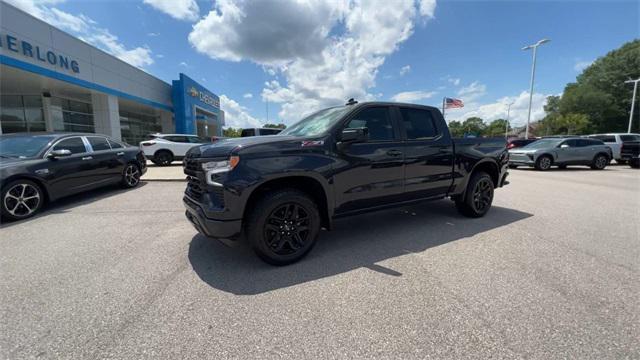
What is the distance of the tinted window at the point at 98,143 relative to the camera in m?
6.31

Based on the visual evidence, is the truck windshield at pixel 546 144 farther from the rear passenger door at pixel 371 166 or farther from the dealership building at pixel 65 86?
the dealership building at pixel 65 86

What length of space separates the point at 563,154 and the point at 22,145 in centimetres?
1850

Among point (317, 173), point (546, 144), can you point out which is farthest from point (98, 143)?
point (546, 144)

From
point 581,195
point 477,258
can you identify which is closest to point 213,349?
point 477,258

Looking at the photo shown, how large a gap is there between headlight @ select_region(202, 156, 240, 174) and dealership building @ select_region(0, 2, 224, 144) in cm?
1474

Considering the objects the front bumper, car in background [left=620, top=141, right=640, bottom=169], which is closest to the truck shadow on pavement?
the front bumper

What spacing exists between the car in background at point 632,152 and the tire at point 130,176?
2218 centimetres

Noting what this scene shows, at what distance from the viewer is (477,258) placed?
10.5 ft

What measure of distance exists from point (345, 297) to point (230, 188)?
1.51m

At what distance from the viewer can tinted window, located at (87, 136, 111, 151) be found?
6.31 metres

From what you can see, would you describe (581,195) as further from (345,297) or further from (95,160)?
(95,160)

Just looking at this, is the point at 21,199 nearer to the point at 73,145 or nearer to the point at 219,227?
the point at 73,145

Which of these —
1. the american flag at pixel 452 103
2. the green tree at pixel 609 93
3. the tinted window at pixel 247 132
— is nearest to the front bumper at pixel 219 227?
the tinted window at pixel 247 132

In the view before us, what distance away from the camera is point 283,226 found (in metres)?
3.00
